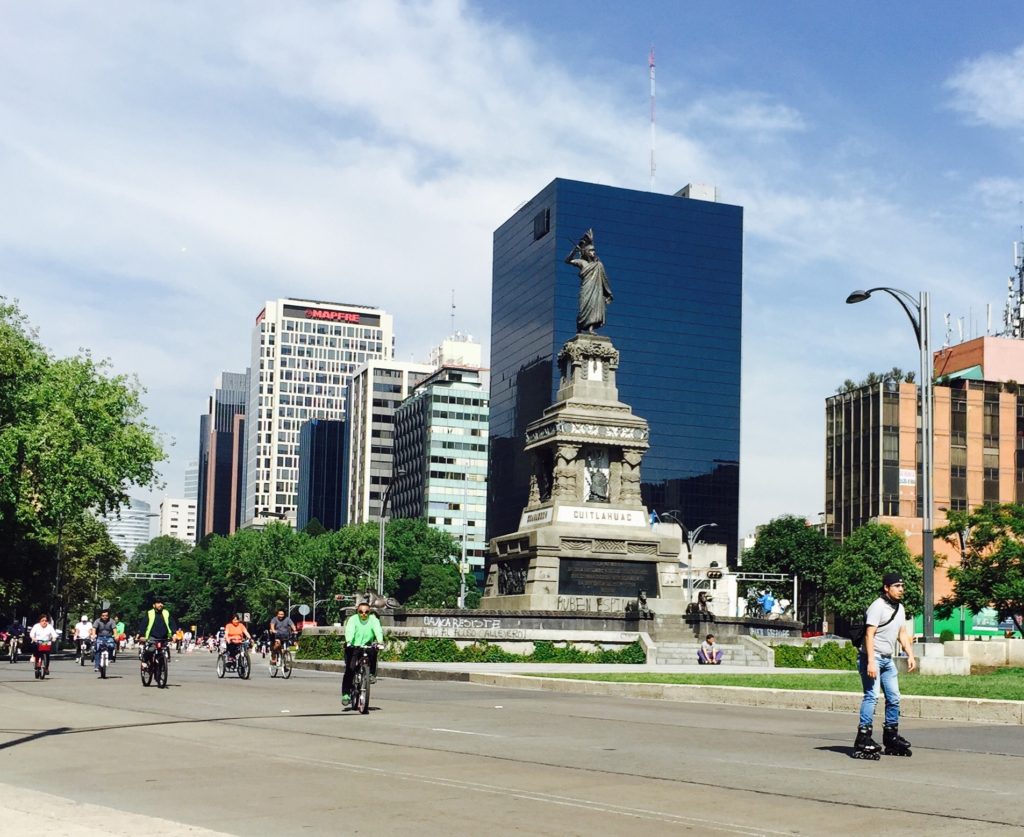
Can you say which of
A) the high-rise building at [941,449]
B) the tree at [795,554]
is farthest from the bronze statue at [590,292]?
the high-rise building at [941,449]

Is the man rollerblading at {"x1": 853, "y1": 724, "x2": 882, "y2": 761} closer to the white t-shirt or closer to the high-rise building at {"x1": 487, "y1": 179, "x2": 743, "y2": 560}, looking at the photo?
the white t-shirt

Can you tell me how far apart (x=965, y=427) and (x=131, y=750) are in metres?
121

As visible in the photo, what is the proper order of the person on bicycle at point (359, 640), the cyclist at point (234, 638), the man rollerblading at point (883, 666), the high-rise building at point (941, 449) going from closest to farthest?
the man rollerblading at point (883, 666) < the person on bicycle at point (359, 640) < the cyclist at point (234, 638) < the high-rise building at point (941, 449)

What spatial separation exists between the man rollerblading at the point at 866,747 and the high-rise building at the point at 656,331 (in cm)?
16179

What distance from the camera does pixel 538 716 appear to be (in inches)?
829

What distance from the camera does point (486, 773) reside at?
13125mm

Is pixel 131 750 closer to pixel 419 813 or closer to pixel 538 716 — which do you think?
pixel 419 813

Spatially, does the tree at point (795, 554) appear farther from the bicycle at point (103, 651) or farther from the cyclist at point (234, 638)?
the bicycle at point (103, 651)

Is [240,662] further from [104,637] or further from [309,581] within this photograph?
[309,581]

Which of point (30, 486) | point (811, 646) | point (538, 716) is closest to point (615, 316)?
point (30, 486)

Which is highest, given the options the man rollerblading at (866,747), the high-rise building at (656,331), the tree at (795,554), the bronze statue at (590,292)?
the high-rise building at (656,331)

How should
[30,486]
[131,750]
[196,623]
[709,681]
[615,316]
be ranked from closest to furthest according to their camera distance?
[131,750] → [709,681] → [30,486] → [196,623] → [615,316]

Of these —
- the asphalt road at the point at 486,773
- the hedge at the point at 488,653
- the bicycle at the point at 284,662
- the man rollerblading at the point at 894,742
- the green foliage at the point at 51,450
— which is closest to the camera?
the asphalt road at the point at 486,773

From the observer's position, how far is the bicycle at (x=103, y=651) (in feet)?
118
